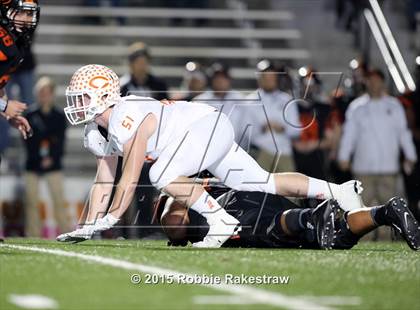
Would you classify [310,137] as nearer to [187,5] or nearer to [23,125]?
[187,5]

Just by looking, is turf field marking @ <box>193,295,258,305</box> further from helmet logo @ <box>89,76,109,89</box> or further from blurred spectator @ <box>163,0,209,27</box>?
blurred spectator @ <box>163,0,209,27</box>

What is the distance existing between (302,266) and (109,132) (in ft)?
5.43

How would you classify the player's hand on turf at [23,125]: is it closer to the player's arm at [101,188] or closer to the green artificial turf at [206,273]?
the player's arm at [101,188]

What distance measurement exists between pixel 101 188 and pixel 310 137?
204 inches

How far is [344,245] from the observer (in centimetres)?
689

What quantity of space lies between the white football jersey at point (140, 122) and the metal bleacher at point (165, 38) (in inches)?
312

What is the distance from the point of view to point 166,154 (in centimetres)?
675

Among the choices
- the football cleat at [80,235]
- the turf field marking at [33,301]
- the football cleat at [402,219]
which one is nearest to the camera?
the turf field marking at [33,301]

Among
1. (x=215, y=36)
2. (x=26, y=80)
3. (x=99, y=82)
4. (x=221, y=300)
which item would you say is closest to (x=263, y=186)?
(x=99, y=82)

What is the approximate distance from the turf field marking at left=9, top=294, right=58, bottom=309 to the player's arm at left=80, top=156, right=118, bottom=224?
2245 millimetres

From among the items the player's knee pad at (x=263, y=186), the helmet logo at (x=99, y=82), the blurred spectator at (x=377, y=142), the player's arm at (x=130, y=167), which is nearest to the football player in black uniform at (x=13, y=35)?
the helmet logo at (x=99, y=82)

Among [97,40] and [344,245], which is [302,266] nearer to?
[344,245]

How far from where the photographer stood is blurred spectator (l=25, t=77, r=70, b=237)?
11500 mm

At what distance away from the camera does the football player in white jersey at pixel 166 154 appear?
6648mm
